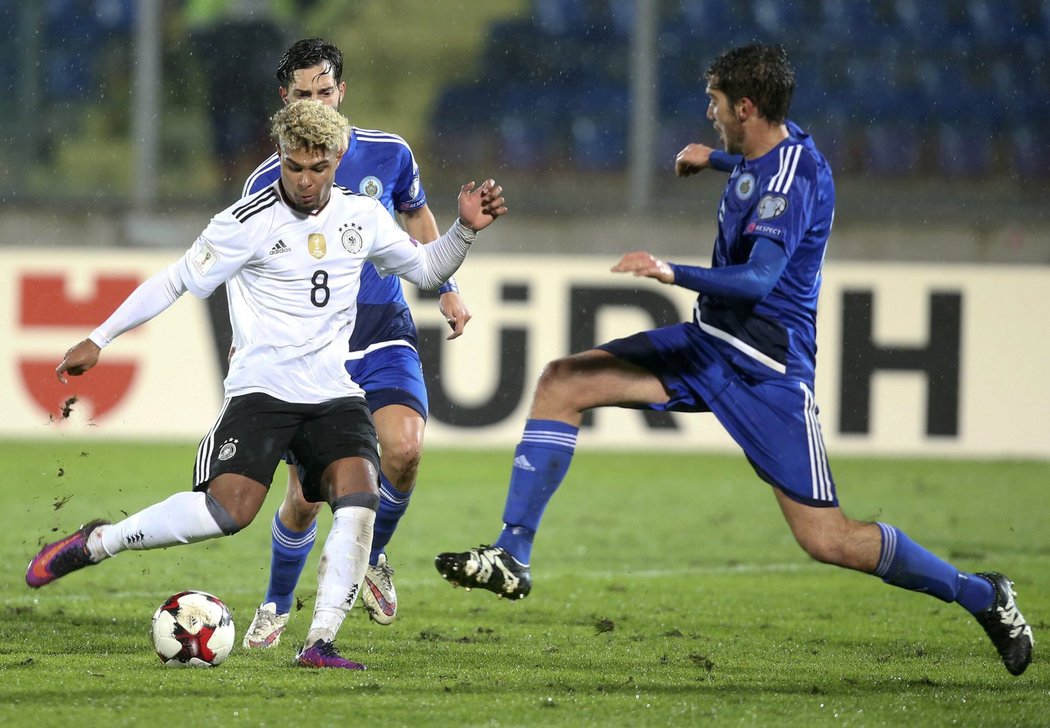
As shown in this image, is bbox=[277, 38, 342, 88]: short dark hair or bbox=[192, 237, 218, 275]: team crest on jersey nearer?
bbox=[192, 237, 218, 275]: team crest on jersey

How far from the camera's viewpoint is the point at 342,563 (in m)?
4.41

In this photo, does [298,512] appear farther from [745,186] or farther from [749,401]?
[745,186]

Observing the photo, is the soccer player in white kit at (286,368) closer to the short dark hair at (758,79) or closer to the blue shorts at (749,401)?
the blue shorts at (749,401)

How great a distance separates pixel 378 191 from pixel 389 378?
67 centimetres

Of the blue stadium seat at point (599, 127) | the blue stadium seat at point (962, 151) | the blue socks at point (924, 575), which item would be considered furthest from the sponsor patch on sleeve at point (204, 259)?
the blue stadium seat at point (962, 151)

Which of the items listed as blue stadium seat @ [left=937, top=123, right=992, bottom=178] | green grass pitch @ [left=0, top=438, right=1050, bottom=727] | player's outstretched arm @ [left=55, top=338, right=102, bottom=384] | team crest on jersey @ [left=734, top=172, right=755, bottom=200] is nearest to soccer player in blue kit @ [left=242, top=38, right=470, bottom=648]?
green grass pitch @ [left=0, top=438, right=1050, bottom=727]

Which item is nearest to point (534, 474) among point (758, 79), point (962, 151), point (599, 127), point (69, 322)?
point (758, 79)

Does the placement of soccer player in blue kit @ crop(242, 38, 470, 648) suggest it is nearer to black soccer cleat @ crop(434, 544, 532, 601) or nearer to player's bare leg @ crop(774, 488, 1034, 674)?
black soccer cleat @ crop(434, 544, 532, 601)

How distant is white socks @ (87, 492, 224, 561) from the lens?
442 cm

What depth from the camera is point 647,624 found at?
5.68 meters

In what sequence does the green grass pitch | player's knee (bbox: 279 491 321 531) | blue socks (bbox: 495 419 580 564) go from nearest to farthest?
the green grass pitch → blue socks (bbox: 495 419 580 564) → player's knee (bbox: 279 491 321 531)

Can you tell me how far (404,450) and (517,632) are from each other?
777 millimetres

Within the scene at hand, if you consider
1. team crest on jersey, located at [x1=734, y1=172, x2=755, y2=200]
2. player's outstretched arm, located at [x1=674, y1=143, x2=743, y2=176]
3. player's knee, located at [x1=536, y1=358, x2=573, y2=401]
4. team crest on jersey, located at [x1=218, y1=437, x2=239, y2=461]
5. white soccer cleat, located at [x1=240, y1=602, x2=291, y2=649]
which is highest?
player's outstretched arm, located at [x1=674, y1=143, x2=743, y2=176]

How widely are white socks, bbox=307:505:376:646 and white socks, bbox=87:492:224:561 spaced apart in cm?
33
